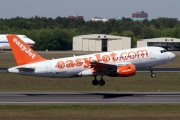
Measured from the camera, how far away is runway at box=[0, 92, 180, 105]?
1889 inches

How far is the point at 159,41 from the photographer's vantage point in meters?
178

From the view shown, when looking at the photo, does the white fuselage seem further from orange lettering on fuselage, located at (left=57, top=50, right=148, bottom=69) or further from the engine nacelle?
the engine nacelle
